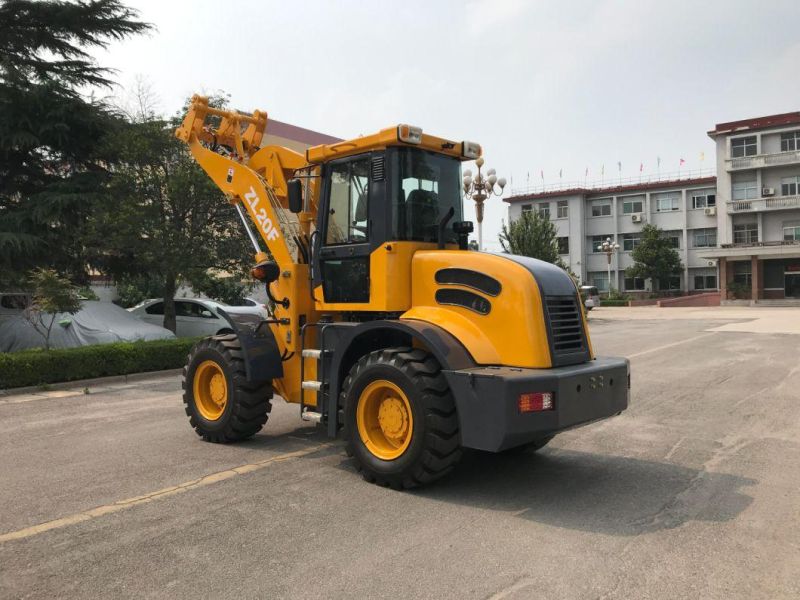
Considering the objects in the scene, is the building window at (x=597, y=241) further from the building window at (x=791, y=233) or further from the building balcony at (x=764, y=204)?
the building window at (x=791, y=233)

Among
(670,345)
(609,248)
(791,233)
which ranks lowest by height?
(670,345)

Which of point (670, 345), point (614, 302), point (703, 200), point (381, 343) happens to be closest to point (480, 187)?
point (670, 345)

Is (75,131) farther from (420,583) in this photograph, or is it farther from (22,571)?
(420,583)

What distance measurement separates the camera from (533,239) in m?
37.8

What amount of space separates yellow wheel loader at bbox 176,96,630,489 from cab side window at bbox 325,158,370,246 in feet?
0.05

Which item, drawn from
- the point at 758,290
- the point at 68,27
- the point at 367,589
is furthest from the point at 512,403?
the point at 758,290

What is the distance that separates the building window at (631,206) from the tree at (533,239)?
928 inches

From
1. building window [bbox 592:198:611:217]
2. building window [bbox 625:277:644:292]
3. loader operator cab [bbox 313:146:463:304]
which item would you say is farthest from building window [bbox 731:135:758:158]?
loader operator cab [bbox 313:146:463:304]

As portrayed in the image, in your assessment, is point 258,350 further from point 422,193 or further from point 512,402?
point 512,402

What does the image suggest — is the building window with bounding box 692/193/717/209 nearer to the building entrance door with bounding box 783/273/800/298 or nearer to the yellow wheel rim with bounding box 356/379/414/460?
the building entrance door with bounding box 783/273/800/298

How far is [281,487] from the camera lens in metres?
5.33

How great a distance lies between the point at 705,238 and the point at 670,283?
4.93 meters

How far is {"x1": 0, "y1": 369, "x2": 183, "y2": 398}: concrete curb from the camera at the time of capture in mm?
11305

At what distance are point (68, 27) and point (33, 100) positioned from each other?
2477mm
